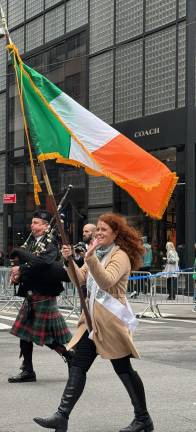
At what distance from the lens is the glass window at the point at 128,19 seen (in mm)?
23172

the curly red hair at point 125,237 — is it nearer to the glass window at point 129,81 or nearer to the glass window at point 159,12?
the glass window at point 159,12

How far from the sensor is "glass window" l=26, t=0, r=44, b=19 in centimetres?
2909

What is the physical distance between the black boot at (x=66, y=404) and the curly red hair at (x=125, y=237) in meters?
1.01

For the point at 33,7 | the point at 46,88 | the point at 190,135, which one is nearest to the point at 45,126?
the point at 46,88

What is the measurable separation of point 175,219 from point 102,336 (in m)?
16.2

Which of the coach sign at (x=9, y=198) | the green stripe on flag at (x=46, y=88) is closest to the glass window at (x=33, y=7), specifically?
the coach sign at (x=9, y=198)

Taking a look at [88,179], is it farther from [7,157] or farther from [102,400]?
[102,400]

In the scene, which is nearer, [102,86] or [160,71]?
[160,71]

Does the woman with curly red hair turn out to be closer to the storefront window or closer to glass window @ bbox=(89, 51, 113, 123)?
the storefront window

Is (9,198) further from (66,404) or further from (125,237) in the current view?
(66,404)

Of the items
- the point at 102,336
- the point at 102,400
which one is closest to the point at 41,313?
the point at 102,400

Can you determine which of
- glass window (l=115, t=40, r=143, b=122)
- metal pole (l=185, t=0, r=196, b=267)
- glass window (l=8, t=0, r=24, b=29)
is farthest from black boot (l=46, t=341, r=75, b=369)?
glass window (l=8, t=0, r=24, b=29)

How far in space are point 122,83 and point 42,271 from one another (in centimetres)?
1662

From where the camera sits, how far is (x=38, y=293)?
834cm
